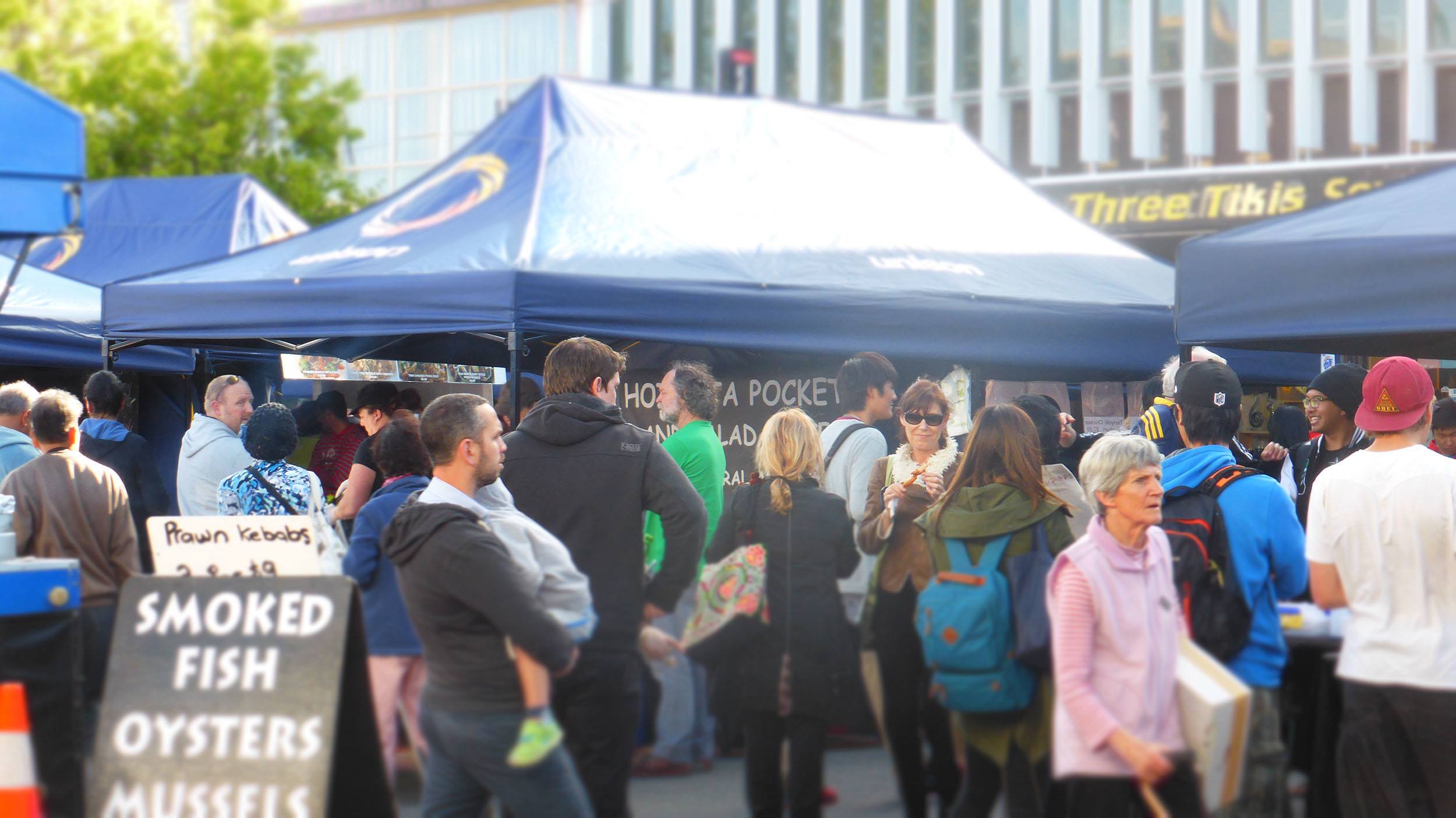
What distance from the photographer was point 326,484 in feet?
28.3

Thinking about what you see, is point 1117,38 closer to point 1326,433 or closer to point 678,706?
point 1326,433

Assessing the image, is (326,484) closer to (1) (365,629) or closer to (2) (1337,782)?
(1) (365,629)

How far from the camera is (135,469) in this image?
744 centimetres

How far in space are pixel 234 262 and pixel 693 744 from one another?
4594mm

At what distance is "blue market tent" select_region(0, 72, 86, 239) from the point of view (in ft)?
14.4

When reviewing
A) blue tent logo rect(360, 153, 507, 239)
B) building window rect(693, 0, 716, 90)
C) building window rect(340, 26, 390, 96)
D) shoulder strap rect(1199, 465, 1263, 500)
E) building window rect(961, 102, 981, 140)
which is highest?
building window rect(340, 26, 390, 96)

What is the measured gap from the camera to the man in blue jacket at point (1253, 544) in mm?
3793

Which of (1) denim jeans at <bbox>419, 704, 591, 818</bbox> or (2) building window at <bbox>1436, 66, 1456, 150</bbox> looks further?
(2) building window at <bbox>1436, 66, 1456, 150</bbox>

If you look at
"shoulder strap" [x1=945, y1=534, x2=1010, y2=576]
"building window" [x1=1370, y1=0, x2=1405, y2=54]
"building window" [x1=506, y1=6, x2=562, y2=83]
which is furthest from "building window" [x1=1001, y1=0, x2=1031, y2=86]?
"shoulder strap" [x1=945, y1=534, x2=1010, y2=576]

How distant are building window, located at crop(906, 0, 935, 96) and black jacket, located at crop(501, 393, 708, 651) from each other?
2482 cm

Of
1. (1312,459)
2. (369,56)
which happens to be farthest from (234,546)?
(369,56)

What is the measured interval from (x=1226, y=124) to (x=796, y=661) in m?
23.1

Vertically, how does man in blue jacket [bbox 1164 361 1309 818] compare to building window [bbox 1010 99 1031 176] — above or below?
below

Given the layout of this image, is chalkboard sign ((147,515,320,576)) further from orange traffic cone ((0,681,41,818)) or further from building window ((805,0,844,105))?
building window ((805,0,844,105))
